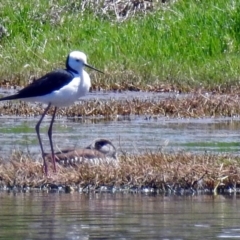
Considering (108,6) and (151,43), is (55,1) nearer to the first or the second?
(108,6)

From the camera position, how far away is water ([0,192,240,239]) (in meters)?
8.22

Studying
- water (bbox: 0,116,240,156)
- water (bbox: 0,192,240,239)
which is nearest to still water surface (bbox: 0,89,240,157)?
water (bbox: 0,116,240,156)

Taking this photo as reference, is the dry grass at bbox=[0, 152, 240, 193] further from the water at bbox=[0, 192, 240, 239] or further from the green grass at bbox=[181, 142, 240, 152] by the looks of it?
the green grass at bbox=[181, 142, 240, 152]

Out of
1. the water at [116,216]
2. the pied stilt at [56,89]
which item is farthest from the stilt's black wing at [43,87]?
the water at [116,216]

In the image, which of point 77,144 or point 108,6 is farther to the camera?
point 108,6

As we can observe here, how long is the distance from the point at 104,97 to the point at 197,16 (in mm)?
4237

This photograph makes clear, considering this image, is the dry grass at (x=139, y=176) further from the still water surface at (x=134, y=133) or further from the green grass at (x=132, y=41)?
the green grass at (x=132, y=41)

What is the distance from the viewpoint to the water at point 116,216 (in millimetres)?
8219

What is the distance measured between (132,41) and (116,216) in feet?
39.9

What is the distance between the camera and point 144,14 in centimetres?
2253

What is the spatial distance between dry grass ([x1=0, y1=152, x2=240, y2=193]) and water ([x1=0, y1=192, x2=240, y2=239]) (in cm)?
22

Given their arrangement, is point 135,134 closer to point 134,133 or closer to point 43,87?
point 134,133

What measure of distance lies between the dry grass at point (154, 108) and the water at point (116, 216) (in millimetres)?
6295

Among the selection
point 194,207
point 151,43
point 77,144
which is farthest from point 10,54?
point 194,207
